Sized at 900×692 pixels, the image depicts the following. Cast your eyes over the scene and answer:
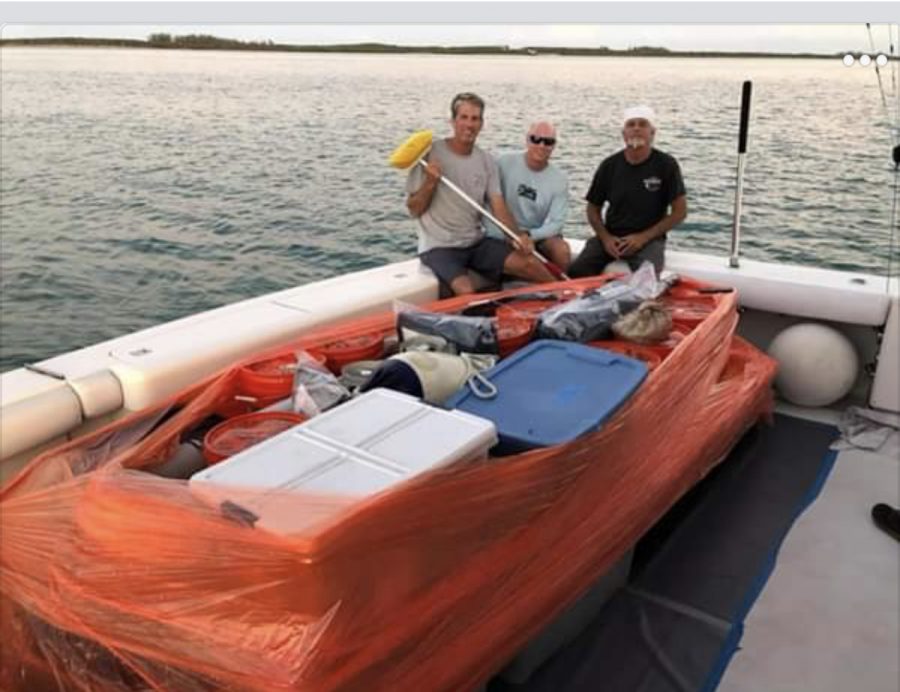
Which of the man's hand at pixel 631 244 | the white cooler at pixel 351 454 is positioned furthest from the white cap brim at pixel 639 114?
the white cooler at pixel 351 454

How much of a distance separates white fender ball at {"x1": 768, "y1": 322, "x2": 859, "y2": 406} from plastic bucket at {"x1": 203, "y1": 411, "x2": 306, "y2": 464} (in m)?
2.13

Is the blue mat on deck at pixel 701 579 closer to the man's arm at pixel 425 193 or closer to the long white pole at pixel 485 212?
the long white pole at pixel 485 212

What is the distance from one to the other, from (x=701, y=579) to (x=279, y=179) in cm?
1012

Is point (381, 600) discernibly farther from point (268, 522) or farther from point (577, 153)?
point (577, 153)

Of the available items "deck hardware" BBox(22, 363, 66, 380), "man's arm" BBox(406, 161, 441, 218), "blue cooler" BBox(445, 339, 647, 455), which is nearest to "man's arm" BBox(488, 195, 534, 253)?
"man's arm" BBox(406, 161, 441, 218)

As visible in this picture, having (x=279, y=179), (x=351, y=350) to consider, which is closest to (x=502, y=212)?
(x=351, y=350)

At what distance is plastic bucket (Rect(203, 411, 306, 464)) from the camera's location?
1562mm

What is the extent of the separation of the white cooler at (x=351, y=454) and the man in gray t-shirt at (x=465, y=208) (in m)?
1.76

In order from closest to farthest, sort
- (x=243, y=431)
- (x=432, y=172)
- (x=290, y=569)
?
(x=290, y=569) < (x=243, y=431) < (x=432, y=172)

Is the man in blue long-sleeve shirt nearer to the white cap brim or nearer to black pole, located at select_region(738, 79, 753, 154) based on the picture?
the white cap brim

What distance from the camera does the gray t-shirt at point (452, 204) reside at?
132 inches

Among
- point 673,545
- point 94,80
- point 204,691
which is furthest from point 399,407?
point 94,80

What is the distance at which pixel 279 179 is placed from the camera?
11.4 m

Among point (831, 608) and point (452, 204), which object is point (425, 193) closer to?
point (452, 204)
